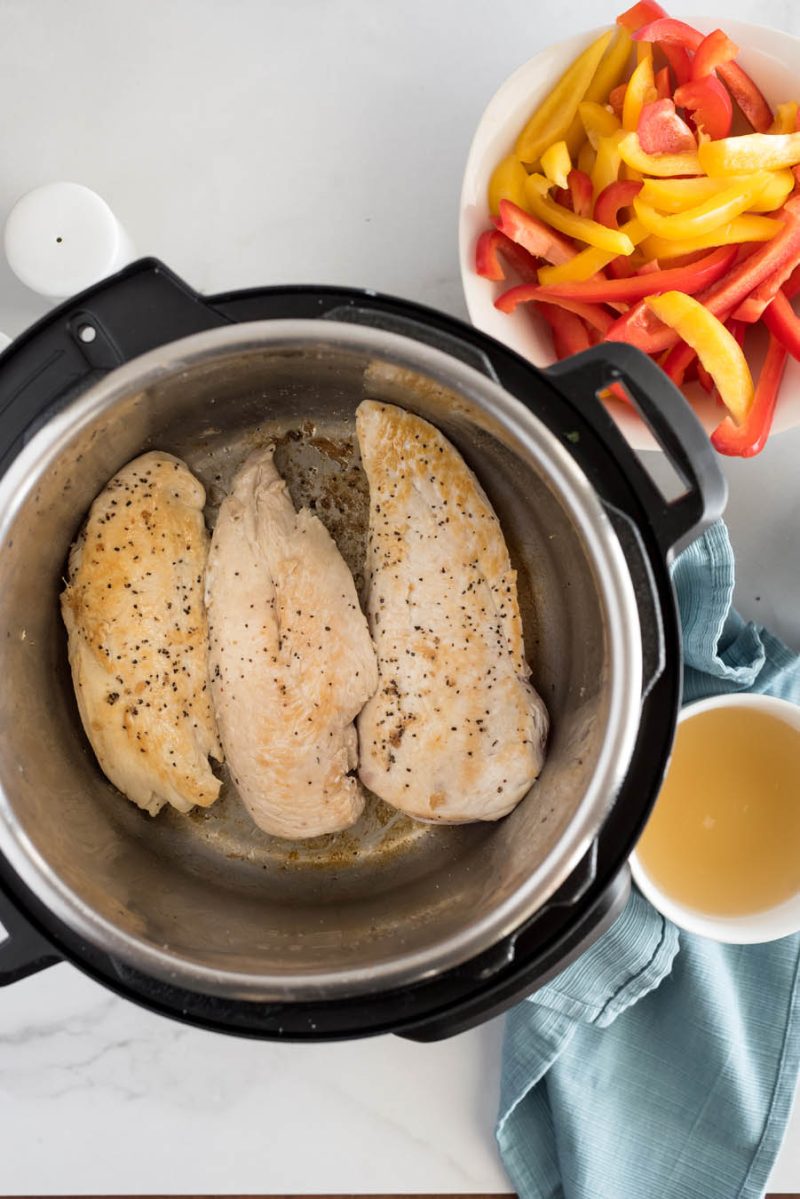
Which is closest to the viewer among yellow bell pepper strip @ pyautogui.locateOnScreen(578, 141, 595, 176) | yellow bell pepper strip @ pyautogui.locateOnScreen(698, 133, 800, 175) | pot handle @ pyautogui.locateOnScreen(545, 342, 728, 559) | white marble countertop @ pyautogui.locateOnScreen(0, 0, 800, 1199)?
pot handle @ pyautogui.locateOnScreen(545, 342, 728, 559)

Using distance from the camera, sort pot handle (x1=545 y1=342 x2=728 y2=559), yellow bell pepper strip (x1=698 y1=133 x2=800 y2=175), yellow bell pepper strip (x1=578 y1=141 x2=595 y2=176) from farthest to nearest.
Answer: yellow bell pepper strip (x1=578 y1=141 x2=595 y2=176)
yellow bell pepper strip (x1=698 y1=133 x2=800 y2=175)
pot handle (x1=545 y1=342 x2=728 y2=559)

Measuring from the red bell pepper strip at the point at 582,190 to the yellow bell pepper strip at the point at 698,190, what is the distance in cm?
6

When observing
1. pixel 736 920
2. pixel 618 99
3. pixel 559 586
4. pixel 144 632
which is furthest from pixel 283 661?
pixel 618 99

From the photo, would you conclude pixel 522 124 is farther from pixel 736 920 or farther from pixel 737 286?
pixel 736 920

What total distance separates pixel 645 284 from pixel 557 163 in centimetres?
14

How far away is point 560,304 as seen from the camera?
106 centimetres

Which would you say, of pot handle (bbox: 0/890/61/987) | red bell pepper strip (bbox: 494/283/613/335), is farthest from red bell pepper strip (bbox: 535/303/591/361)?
pot handle (bbox: 0/890/61/987)

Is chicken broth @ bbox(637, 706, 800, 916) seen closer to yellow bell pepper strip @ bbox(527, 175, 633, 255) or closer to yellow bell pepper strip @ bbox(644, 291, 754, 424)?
yellow bell pepper strip @ bbox(644, 291, 754, 424)

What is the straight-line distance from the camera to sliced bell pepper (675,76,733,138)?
1.00 meters

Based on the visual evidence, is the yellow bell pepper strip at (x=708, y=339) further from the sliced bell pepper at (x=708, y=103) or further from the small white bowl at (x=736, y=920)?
the small white bowl at (x=736, y=920)

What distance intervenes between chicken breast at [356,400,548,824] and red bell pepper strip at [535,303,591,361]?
166mm

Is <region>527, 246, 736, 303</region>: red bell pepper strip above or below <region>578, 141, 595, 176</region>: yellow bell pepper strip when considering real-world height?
below

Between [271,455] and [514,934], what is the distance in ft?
1.79

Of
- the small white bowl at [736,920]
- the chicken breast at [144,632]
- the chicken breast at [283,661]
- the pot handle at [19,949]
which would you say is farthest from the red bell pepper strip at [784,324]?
the pot handle at [19,949]
